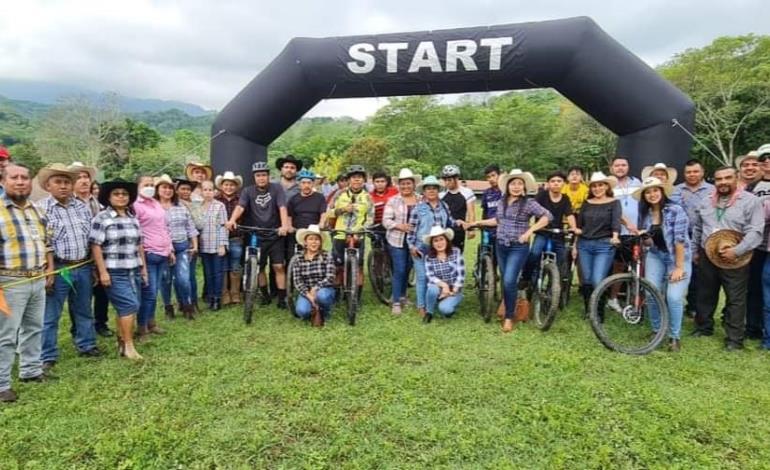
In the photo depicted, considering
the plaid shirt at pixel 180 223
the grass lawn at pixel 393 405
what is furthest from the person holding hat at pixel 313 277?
the plaid shirt at pixel 180 223

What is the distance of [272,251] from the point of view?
555 centimetres

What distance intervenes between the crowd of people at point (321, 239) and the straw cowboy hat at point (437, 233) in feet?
0.07

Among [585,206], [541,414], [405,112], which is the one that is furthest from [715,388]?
[405,112]

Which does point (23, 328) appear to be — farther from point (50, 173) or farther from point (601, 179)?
point (601, 179)

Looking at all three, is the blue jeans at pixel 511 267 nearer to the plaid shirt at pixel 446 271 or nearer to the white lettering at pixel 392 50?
the plaid shirt at pixel 446 271

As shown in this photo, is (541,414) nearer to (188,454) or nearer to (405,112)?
(188,454)

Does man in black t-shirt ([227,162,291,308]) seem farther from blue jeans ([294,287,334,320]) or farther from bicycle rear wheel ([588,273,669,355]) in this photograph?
bicycle rear wheel ([588,273,669,355])

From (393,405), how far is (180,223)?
10.5 ft

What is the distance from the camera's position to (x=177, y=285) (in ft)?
17.0

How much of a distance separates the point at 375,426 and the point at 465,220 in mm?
3364

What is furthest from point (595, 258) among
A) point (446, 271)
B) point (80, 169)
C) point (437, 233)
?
point (80, 169)

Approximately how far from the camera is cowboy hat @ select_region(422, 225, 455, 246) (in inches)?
200

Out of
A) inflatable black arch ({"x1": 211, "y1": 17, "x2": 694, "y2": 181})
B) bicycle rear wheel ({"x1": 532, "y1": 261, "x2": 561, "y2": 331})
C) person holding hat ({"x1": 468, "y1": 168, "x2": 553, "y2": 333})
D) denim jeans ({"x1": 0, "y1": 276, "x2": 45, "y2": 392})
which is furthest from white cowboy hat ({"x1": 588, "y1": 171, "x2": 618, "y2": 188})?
denim jeans ({"x1": 0, "y1": 276, "x2": 45, "y2": 392})

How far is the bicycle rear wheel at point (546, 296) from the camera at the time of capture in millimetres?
4648
